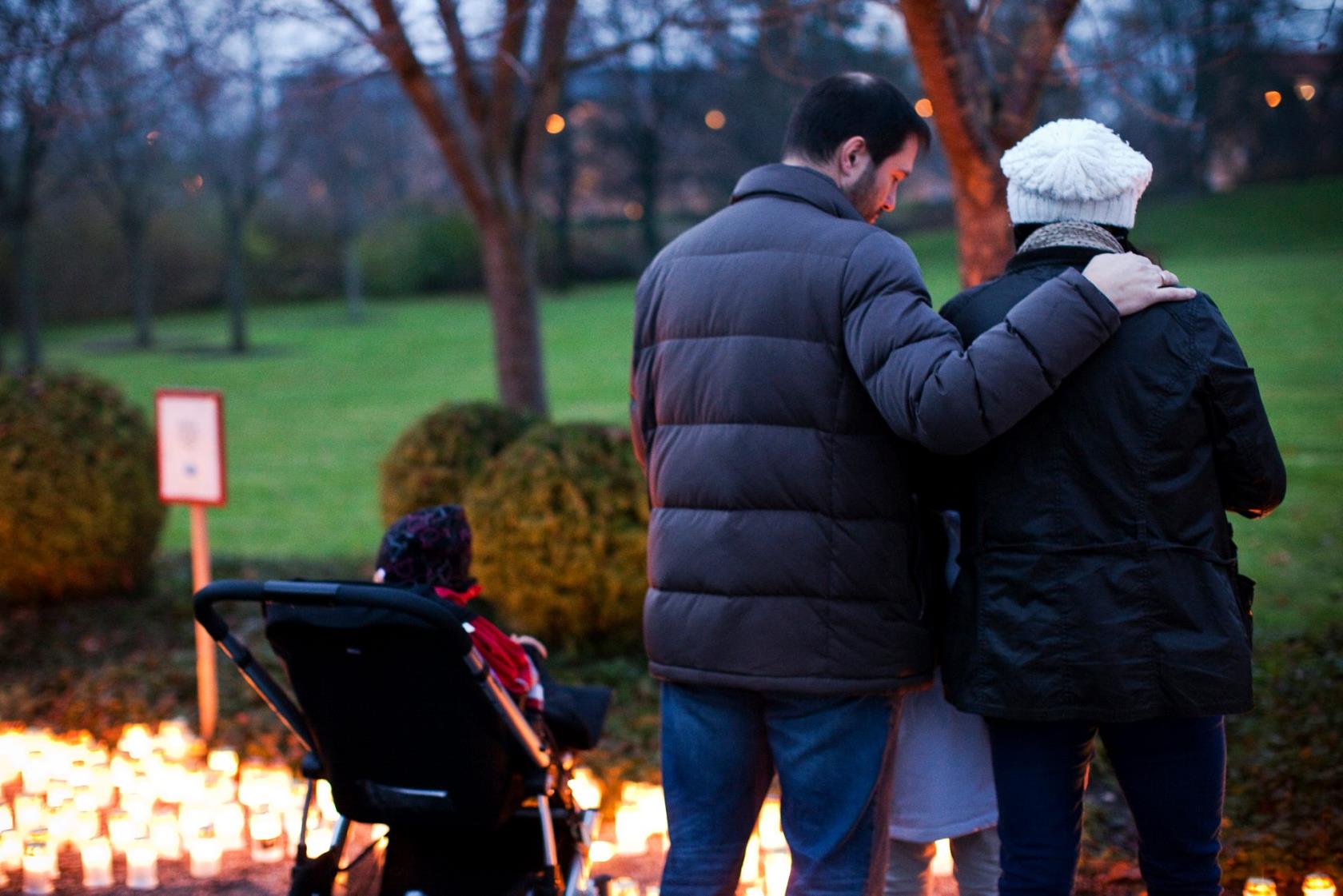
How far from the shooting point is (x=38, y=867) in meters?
3.66

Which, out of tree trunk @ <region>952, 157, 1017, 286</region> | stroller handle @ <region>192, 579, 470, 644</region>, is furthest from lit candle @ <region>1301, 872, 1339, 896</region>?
tree trunk @ <region>952, 157, 1017, 286</region>

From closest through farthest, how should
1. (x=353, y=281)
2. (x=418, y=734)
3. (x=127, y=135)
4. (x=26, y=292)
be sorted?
(x=418, y=734) < (x=127, y=135) < (x=26, y=292) < (x=353, y=281)

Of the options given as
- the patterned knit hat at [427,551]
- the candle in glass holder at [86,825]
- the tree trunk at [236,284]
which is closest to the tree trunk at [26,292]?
the tree trunk at [236,284]

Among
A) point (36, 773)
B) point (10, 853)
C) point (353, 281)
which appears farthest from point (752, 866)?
point (353, 281)

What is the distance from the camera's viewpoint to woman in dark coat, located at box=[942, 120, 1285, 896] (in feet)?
6.88

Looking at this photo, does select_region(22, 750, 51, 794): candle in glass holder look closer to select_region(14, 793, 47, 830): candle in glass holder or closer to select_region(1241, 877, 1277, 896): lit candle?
select_region(14, 793, 47, 830): candle in glass holder

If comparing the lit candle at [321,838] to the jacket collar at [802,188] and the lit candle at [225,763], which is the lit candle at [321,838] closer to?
the lit candle at [225,763]

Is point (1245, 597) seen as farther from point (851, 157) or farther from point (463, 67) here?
point (463, 67)

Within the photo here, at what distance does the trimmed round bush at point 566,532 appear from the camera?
5.43 meters

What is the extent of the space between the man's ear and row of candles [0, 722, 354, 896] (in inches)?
92.0

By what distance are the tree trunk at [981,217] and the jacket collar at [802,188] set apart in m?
2.37

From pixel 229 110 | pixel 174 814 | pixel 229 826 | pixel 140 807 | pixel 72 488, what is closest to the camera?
pixel 229 826

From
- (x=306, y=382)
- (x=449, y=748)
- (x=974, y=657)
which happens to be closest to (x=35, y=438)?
(x=449, y=748)

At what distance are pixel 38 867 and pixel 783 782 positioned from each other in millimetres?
2524
